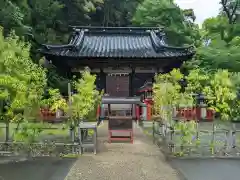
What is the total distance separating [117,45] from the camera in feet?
65.8

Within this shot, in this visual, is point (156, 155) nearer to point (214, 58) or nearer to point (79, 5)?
point (214, 58)

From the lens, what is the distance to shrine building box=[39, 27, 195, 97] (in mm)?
17484

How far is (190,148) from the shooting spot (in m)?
9.36

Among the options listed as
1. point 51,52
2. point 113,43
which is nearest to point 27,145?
point 51,52

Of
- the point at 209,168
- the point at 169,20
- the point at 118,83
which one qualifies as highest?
the point at 169,20

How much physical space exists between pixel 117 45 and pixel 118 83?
2700 millimetres

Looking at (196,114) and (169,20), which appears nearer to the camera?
(196,114)

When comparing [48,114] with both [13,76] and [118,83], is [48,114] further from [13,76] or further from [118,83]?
[13,76]

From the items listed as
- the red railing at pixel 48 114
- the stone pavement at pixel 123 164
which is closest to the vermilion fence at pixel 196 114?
the stone pavement at pixel 123 164

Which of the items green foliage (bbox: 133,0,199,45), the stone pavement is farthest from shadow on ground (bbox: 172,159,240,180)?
green foliage (bbox: 133,0,199,45)

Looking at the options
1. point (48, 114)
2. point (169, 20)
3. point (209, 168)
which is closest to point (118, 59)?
point (48, 114)

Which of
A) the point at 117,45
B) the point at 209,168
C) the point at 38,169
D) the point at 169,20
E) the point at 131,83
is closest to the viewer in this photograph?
the point at 38,169

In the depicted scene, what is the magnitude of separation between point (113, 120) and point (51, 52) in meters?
7.15

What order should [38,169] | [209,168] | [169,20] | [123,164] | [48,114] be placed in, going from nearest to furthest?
[38,169]
[209,168]
[123,164]
[48,114]
[169,20]
